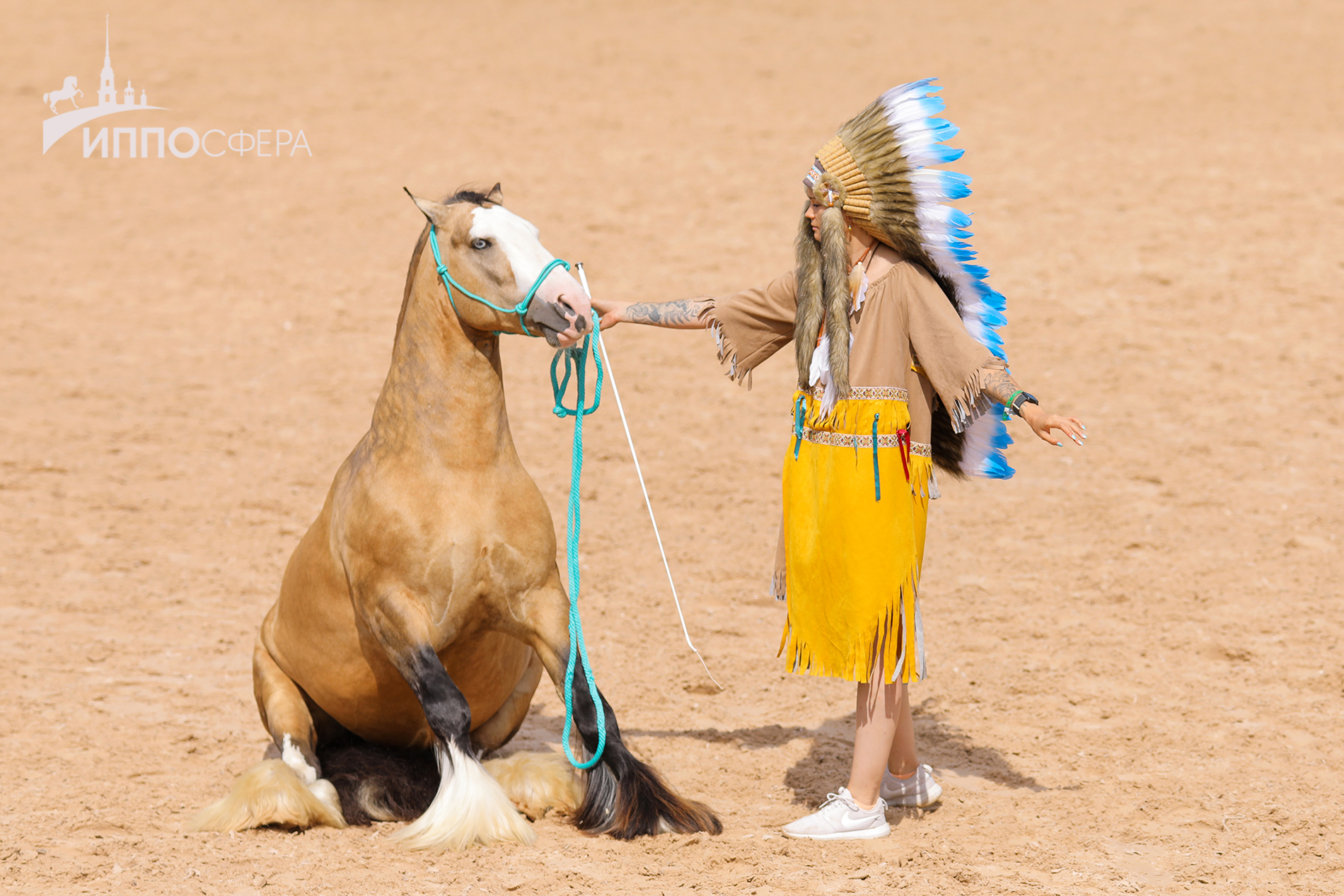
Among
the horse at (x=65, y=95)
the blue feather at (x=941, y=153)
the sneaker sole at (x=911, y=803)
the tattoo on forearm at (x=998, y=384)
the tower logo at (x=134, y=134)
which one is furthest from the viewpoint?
the horse at (x=65, y=95)

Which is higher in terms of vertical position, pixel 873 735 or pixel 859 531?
pixel 859 531

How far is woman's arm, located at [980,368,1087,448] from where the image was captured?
3.38 metres

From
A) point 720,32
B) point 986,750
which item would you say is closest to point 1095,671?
point 986,750

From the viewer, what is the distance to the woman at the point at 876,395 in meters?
3.64

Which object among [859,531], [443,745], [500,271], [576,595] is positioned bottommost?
[443,745]

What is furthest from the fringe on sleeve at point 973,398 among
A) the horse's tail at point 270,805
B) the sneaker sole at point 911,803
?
the horse's tail at point 270,805

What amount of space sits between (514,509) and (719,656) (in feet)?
6.47

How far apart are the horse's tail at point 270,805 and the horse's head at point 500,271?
1391 millimetres

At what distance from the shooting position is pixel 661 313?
13.5 ft

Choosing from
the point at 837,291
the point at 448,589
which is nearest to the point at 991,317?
the point at 837,291

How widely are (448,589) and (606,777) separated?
27.7 inches

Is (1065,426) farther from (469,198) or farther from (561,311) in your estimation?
(469,198)

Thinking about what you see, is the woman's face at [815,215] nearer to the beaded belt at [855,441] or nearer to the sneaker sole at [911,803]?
the beaded belt at [855,441]

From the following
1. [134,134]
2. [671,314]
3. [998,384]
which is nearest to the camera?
[998,384]
